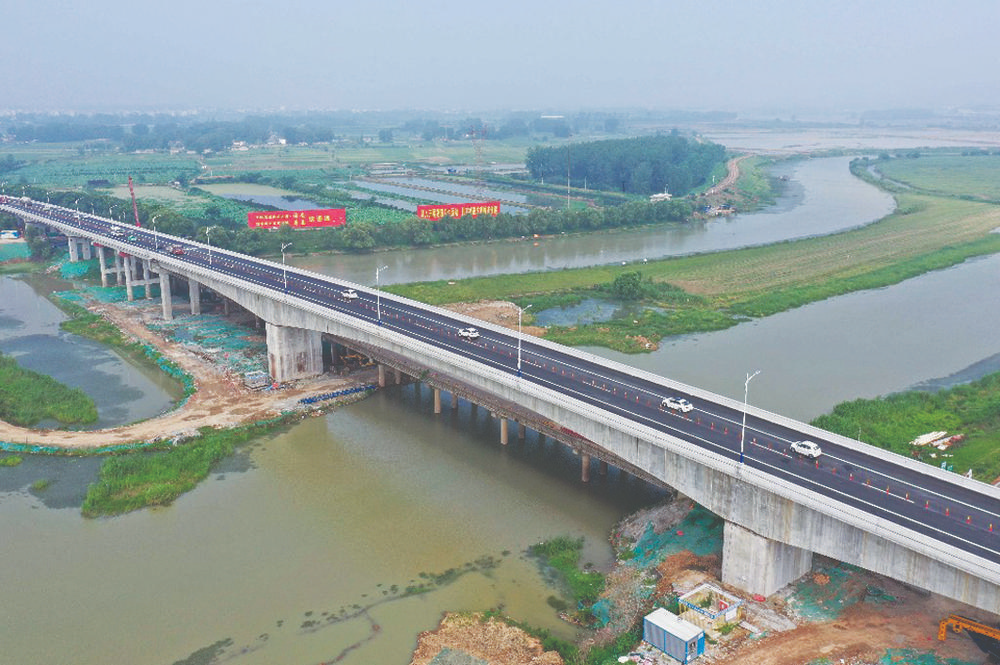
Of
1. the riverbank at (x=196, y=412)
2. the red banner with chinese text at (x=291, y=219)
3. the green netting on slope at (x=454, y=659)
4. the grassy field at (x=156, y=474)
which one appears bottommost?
the green netting on slope at (x=454, y=659)

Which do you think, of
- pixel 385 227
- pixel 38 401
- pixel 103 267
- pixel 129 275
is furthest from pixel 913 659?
pixel 385 227

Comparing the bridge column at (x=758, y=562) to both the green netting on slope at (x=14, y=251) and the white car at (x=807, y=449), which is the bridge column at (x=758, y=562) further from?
the green netting on slope at (x=14, y=251)

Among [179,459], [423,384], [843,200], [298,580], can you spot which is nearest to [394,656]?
[298,580]

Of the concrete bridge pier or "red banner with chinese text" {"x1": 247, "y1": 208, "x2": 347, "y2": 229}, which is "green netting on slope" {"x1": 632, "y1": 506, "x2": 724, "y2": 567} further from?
"red banner with chinese text" {"x1": 247, "y1": 208, "x2": 347, "y2": 229}

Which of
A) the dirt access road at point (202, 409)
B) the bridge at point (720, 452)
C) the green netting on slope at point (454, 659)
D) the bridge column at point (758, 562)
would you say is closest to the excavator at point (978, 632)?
the bridge at point (720, 452)

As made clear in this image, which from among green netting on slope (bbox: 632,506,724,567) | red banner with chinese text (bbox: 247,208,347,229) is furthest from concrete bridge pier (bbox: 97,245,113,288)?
green netting on slope (bbox: 632,506,724,567)

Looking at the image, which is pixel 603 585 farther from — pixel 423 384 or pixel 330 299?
pixel 330 299

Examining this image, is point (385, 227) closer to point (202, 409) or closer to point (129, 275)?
point (129, 275)
